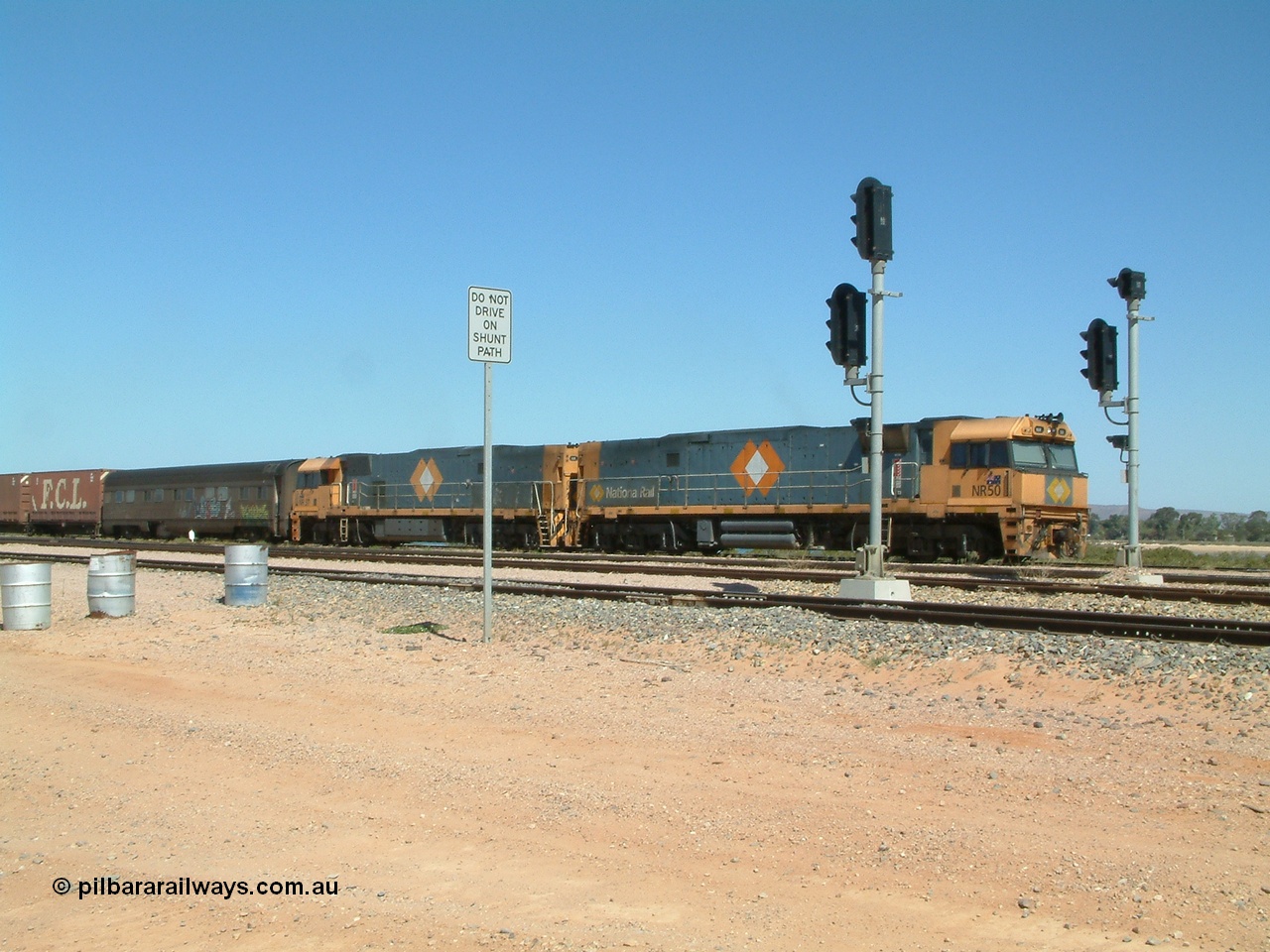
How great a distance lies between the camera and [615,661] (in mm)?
9695

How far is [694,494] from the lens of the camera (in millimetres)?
27656

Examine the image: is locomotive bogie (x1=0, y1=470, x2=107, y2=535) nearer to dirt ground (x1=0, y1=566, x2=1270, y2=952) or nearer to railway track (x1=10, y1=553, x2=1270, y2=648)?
railway track (x1=10, y1=553, x2=1270, y2=648)

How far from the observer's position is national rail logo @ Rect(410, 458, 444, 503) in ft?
110

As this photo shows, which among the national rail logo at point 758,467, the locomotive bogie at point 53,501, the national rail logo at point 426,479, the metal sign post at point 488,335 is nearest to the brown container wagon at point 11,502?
the locomotive bogie at point 53,501

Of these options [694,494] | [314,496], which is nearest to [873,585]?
[694,494]

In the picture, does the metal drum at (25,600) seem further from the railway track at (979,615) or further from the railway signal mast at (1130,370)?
the railway signal mast at (1130,370)

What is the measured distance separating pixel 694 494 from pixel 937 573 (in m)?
8.66

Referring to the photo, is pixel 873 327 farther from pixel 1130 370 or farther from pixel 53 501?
pixel 53 501

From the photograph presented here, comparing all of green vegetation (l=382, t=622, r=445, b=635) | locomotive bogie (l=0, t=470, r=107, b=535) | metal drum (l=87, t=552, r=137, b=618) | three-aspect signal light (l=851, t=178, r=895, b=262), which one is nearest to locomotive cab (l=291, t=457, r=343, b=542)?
locomotive bogie (l=0, t=470, r=107, b=535)

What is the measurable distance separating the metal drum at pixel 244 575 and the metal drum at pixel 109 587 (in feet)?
4.91

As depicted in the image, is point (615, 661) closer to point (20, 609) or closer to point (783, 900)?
point (783, 900)

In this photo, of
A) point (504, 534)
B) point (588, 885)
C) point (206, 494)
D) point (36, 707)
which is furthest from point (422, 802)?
point (206, 494)

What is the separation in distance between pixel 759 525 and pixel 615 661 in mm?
16660

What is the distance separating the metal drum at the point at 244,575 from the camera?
14.4 m
